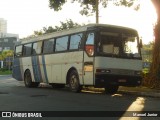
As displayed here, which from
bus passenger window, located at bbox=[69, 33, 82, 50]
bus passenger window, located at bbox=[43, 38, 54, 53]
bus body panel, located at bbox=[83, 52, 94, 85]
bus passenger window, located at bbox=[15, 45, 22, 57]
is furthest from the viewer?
bus passenger window, located at bbox=[15, 45, 22, 57]

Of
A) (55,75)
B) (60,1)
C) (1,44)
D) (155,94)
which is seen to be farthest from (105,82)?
(1,44)

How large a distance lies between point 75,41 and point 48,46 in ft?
12.1

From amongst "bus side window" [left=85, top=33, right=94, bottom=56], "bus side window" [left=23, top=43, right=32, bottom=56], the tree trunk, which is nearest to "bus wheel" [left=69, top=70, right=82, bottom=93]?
"bus side window" [left=85, top=33, right=94, bottom=56]

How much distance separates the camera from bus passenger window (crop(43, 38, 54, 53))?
2345 cm

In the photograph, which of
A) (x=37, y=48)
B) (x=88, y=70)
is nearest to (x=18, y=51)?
(x=37, y=48)

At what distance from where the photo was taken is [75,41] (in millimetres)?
20641

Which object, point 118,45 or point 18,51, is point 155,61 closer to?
point 118,45

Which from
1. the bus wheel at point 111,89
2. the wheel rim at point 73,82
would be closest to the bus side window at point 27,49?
the wheel rim at point 73,82

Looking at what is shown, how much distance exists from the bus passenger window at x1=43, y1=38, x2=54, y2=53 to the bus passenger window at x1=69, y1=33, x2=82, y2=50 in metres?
2.58

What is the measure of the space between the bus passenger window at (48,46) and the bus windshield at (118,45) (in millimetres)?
4938

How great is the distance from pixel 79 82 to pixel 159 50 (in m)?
5.65

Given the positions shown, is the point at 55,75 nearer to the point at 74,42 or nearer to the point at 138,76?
the point at 74,42

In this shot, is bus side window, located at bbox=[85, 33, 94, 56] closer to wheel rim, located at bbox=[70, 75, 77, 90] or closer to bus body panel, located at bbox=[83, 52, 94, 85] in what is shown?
bus body panel, located at bbox=[83, 52, 94, 85]

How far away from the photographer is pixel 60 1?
88.5 feet
